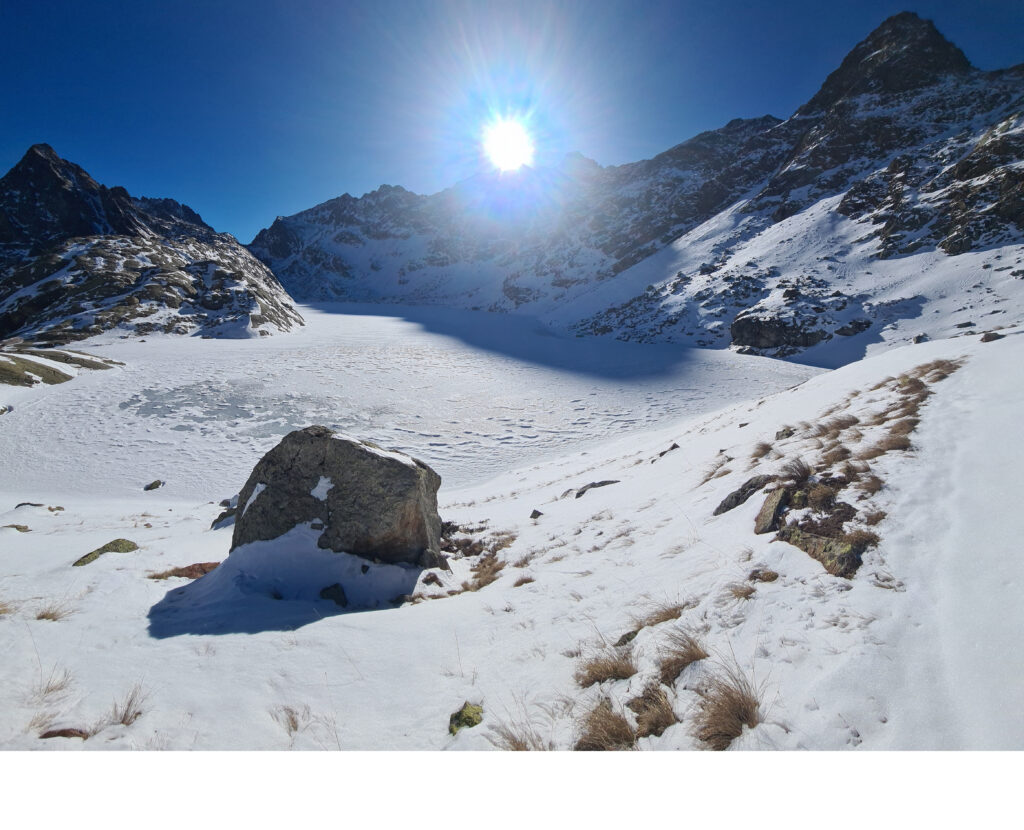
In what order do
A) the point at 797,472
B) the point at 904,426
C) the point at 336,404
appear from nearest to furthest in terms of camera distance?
the point at 797,472
the point at 904,426
the point at 336,404

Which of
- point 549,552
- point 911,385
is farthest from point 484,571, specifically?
point 911,385

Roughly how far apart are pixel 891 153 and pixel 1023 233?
34.1m

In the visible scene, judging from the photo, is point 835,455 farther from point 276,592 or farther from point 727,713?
point 276,592

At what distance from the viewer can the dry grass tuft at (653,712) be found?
245 centimetres

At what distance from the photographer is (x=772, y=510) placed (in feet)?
14.8

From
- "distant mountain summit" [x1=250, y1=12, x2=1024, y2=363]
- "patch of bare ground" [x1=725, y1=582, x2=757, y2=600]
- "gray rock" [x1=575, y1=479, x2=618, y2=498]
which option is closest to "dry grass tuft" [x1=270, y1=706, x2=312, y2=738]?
"patch of bare ground" [x1=725, y1=582, x2=757, y2=600]

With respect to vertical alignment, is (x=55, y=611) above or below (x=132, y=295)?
below

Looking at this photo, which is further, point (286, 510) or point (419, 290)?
point (419, 290)

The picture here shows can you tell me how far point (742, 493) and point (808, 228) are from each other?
61.7 metres

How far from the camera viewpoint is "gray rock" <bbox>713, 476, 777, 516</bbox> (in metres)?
5.39

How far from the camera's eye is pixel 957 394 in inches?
258

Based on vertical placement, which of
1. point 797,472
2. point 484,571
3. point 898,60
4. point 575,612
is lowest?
point 484,571
